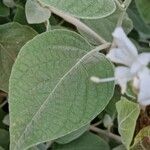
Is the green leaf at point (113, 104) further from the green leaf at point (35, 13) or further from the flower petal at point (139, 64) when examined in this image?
the flower petal at point (139, 64)

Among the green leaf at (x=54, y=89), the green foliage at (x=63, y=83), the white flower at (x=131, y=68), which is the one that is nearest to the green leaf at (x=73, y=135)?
the green foliage at (x=63, y=83)

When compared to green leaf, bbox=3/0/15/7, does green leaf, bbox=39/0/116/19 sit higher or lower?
higher

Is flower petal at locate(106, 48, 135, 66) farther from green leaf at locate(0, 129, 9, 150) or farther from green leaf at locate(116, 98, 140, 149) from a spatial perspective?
green leaf at locate(0, 129, 9, 150)

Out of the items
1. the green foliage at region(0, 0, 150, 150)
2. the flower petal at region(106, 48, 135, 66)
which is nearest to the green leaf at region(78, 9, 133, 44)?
the green foliage at region(0, 0, 150, 150)

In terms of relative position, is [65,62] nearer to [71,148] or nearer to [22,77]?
[22,77]

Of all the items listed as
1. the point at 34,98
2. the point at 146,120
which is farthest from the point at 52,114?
the point at 146,120
